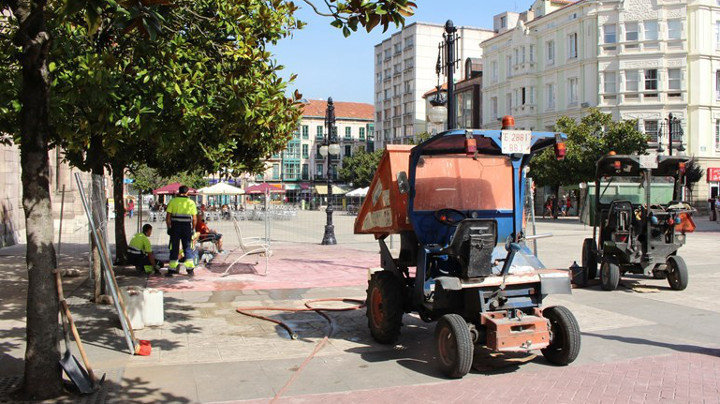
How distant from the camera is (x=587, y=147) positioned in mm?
36500

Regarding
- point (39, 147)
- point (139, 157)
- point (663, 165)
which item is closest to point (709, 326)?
point (663, 165)

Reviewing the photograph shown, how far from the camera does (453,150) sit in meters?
6.50

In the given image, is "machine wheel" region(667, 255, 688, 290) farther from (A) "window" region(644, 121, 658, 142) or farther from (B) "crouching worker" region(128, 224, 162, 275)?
(A) "window" region(644, 121, 658, 142)

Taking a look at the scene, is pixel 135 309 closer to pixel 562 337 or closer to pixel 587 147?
pixel 562 337

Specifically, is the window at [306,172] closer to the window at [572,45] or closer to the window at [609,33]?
the window at [572,45]

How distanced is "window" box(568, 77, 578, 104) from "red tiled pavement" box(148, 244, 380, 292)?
1365 inches

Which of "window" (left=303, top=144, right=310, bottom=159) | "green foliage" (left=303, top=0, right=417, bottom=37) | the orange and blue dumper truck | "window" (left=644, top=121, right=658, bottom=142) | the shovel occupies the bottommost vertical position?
the shovel

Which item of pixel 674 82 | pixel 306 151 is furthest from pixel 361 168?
pixel 674 82

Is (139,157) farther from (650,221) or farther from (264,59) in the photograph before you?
(650,221)

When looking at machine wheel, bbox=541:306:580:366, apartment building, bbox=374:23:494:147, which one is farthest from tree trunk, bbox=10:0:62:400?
apartment building, bbox=374:23:494:147

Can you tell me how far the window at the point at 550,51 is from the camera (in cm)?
4925

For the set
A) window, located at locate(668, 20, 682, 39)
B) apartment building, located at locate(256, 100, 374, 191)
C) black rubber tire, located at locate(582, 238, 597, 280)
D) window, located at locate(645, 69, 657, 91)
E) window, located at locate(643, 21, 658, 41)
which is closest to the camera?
black rubber tire, located at locate(582, 238, 597, 280)

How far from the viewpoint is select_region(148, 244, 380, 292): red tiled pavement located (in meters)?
11.4

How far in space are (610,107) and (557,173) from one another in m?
10.6
